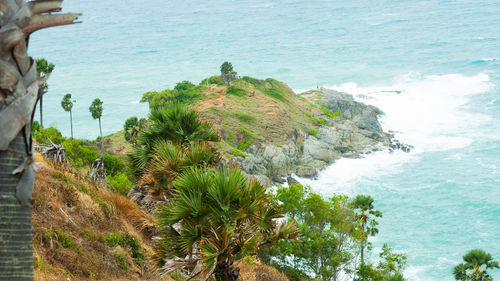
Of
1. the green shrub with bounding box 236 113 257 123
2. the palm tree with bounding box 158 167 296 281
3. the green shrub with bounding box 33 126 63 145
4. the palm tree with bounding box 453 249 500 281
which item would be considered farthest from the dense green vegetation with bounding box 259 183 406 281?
the green shrub with bounding box 236 113 257 123

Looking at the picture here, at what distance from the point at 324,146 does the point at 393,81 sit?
1899 inches

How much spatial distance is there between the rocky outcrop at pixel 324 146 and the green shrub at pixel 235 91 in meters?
10.8

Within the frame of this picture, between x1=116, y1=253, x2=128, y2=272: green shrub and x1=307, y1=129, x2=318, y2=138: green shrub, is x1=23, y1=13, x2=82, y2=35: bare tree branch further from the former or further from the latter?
x1=307, y1=129, x2=318, y2=138: green shrub

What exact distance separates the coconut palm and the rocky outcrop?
96.7 feet

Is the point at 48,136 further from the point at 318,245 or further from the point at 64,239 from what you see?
the point at 64,239

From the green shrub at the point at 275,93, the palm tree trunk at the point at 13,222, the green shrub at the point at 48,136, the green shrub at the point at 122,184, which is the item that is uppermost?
the green shrub at the point at 275,93

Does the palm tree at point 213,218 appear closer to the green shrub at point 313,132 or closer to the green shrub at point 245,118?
the green shrub at point 245,118

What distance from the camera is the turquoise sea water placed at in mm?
48594

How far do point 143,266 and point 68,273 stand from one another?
326 cm

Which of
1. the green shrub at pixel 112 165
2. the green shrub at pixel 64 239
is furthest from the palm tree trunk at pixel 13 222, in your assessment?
the green shrub at pixel 112 165

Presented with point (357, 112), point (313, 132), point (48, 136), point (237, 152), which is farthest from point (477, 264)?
point (357, 112)

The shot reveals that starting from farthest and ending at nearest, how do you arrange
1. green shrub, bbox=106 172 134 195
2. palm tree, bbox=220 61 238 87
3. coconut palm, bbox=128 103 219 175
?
palm tree, bbox=220 61 238 87
green shrub, bbox=106 172 134 195
coconut palm, bbox=128 103 219 175

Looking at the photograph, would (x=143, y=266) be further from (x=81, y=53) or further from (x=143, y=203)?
(x=81, y=53)

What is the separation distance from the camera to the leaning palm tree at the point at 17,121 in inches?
224
